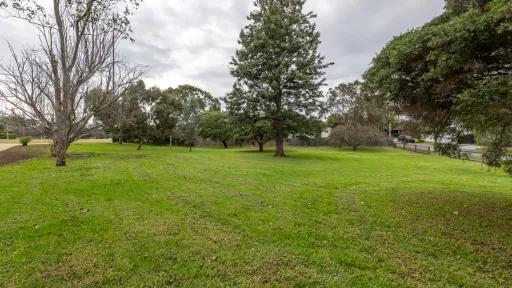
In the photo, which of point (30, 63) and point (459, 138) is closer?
point (459, 138)

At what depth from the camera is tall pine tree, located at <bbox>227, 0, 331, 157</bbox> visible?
19984mm

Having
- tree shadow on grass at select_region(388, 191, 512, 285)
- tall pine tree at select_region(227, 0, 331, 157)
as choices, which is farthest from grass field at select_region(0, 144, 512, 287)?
tall pine tree at select_region(227, 0, 331, 157)

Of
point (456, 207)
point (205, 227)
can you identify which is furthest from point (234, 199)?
point (456, 207)

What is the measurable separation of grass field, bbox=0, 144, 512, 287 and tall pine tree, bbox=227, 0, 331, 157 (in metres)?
13.1

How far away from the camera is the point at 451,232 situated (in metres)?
4.90

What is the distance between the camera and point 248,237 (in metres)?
4.57

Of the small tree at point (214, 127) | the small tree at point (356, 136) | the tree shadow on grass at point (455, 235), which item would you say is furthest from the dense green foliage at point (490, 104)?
the small tree at point (214, 127)

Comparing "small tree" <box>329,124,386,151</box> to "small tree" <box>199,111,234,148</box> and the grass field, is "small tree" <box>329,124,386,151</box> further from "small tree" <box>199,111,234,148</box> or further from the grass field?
the grass field

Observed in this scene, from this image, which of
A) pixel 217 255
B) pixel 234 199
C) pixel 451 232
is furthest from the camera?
pixel 234 199

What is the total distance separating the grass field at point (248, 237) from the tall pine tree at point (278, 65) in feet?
42.9

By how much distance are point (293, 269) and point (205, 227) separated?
6.49 ft

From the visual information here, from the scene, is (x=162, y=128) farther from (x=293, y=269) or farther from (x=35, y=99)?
(x=293, y=269)

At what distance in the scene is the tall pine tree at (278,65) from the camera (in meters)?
20.0

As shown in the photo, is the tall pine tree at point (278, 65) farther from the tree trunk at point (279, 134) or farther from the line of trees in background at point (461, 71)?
the line of trees in background at point (461, 71)
